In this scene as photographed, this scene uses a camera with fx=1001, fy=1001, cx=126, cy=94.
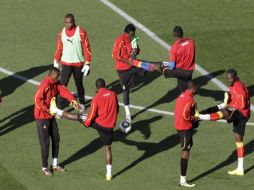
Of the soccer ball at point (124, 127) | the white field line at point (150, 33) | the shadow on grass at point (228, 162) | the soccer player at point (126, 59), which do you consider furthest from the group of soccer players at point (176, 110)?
the white field line at point (150, 33)

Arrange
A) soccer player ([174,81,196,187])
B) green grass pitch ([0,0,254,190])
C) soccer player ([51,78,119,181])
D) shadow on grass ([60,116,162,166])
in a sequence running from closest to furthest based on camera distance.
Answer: soccer player ([174,81,196,187]) < soccer player ([51,78,119,181]) < green grass pitch ([0,0,254,190]) < shadow on grass ([60,116,162,166])

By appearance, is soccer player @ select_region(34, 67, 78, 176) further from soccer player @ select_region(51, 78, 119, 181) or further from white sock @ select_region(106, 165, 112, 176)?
white sock @ select_region(106, 165, 112, 176)

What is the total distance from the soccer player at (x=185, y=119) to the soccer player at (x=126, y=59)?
4429 millimetres

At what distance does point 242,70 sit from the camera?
3219 centimetres

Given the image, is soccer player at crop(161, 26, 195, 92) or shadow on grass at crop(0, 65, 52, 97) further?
shadow on grass at crop(0, 65, 52, 97)

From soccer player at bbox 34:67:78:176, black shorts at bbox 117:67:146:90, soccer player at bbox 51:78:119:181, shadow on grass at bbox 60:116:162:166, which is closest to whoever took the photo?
soccer player at bbox 51:78:119:181

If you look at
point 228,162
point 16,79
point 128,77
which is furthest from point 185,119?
point 16,79

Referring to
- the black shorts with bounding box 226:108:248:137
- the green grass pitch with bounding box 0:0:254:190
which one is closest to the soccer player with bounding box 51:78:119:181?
the green grass pitch with bounding box 0:0:254:190

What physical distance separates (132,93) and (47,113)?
6.45 meters

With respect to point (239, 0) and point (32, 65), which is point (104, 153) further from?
point (239, 0)

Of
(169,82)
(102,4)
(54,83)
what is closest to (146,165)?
(54,83)

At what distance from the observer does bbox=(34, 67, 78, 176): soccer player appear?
2411 cm

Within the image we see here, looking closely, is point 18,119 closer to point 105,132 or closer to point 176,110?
point 105,132

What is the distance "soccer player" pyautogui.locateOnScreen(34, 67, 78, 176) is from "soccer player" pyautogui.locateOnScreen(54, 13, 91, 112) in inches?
155
